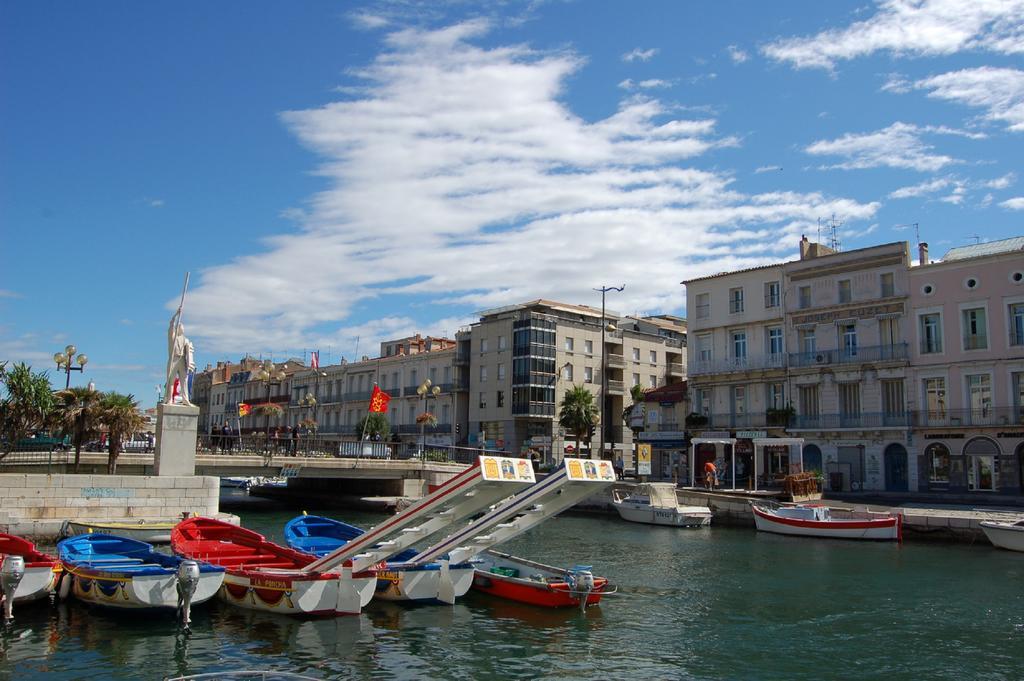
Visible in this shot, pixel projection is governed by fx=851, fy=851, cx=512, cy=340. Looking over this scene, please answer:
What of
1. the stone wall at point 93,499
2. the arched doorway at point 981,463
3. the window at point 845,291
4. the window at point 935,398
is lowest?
the stone wall at point 93,499

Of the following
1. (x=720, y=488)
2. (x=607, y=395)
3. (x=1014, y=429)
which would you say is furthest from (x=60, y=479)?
(x=607, y=395)

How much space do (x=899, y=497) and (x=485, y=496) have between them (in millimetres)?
34653

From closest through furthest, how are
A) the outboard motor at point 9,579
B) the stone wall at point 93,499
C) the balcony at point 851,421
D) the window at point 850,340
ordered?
the outboard motor at point 9,579 → the stone wall at point 93,499 → the balcony at point 851,421 → the window at point 850,340

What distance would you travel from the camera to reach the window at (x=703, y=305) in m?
59.4

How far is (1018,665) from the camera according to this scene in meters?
15.8

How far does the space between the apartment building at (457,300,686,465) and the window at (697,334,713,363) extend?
15.3 meters

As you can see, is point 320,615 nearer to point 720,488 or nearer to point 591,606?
point 591,606

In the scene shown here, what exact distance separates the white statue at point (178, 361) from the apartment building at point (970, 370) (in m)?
38.0

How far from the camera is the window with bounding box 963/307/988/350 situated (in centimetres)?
4606

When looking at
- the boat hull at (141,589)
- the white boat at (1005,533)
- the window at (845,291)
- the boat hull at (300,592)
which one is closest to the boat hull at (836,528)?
the white boat at (1005,533)

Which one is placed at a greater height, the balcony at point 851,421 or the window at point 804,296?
the window at point 804,296

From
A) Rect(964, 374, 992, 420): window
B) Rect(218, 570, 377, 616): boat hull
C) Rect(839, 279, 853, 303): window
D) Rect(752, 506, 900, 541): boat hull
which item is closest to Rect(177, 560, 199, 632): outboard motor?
Rect(218, 570, 377, 616): boat hull

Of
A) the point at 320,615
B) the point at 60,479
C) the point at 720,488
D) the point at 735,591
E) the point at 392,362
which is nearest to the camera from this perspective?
the point at 320,615

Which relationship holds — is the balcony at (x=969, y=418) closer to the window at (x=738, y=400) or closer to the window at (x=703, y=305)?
the window at (x=738, y=400)
